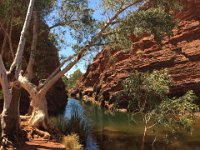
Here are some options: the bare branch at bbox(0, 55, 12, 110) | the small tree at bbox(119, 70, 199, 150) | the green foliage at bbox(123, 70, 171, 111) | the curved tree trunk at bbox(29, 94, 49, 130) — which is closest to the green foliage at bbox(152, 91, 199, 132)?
the small tree at bbox(119, 70, 199, 150)

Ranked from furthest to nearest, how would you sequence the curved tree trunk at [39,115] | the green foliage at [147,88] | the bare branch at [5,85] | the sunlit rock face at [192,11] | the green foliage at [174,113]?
the sunlit rock face at [192,11], the curved tree trunk at [39,115], the green foliage at [147,88], the bare branch at [5,85], the green foliage at [174,113]

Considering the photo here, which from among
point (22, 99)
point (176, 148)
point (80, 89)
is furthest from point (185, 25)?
point (80, 89)

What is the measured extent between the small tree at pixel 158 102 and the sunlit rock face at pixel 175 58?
94.2 feet

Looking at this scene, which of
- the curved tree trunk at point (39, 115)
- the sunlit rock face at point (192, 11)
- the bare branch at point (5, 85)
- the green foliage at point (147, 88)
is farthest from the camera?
the sunlit rock face at point (192, 11)

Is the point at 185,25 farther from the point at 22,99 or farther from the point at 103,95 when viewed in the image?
the point at 22,99

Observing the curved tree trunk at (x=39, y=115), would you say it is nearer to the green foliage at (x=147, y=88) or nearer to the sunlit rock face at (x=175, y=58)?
the green foliage at (x=147, y=88)

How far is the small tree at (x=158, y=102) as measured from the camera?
14961 mm

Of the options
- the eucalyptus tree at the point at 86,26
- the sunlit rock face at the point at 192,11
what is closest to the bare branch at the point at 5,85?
the eucalyptus tree at the point at 86,26

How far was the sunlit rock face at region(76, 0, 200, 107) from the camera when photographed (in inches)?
2028

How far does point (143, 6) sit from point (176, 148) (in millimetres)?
9162

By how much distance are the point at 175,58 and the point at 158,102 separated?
39410mm

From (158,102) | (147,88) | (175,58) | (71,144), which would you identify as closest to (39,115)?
(71,144)

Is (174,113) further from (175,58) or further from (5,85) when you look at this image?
(175,58)

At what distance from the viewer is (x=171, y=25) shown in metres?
21.5
